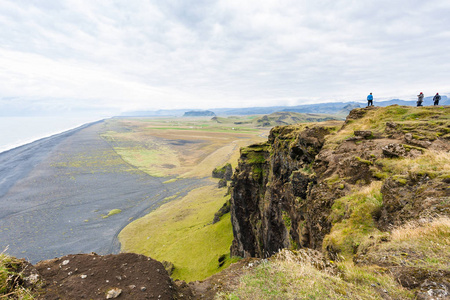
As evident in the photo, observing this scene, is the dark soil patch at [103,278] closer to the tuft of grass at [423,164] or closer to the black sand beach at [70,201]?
the tuft of grass at [423,164]

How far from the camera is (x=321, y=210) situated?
16.1 meters

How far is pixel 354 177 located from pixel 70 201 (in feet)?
303

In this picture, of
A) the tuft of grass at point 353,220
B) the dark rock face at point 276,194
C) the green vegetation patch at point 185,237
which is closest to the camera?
the tuft of grass at point 353,220

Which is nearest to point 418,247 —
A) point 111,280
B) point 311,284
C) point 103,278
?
point 311,284

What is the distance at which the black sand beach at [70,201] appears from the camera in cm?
5334

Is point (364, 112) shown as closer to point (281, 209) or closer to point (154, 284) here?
point (281, 209)

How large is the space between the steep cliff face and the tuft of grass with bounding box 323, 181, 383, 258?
6 cm

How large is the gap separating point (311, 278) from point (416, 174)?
8449mm

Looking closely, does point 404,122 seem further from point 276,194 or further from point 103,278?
point 103,278

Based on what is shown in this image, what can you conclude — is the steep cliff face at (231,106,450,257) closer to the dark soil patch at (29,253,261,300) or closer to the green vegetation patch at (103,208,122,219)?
the dark soil patch at (29,253,261,300)

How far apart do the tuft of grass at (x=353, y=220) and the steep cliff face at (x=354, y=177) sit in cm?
6

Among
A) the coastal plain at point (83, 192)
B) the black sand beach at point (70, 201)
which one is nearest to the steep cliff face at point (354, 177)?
the coastal plain at point (83, 192)

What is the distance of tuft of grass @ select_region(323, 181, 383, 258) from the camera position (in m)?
11.0

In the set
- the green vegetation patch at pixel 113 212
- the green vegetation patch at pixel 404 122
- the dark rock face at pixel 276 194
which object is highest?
the green vegetation patch at pixel 404 122
